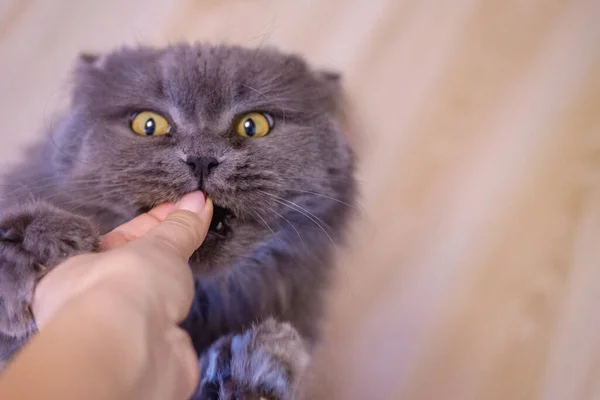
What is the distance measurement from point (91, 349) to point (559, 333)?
119 centimetres

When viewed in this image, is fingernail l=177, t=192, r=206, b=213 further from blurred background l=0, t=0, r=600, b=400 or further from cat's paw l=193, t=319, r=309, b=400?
blurred background l=0, t=0, r=600, b=400

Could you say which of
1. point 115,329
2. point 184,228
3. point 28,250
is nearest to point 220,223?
point 184,228

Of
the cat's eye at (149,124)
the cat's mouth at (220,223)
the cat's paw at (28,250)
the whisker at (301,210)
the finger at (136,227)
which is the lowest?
the cat's paw at (28,250)

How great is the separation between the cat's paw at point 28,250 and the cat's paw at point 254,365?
1.09ft

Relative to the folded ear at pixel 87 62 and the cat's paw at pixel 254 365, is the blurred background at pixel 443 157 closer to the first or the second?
the folded ear at pixel 87 62

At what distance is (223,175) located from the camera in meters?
0.88

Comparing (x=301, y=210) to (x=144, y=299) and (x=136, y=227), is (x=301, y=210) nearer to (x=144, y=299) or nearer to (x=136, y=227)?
(x=136, y=227)

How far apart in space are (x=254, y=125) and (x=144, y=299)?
22.8 inches

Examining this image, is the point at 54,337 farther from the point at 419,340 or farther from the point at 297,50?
the point at 297,50

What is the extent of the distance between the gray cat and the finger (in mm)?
19

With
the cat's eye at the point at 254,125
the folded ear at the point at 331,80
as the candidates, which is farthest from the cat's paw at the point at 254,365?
the folded ear at the point at 331,80

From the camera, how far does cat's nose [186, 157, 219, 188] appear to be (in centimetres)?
Result: 87

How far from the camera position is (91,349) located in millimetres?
435

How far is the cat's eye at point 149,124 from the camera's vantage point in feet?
3.33
